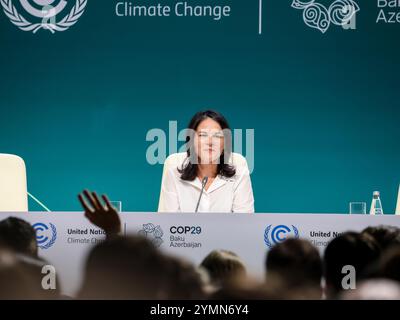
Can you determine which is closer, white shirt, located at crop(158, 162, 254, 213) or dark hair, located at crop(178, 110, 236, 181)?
white shirt, located at crop(158, 162, 254, 213)

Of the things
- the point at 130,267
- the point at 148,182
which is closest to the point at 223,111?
the point at 148,182

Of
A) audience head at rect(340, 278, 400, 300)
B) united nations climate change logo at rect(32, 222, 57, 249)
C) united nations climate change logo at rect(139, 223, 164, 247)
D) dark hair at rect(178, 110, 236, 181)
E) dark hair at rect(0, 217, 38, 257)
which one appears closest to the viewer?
audience head at rect(340, 278, 400, 300)

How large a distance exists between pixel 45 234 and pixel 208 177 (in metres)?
1.29

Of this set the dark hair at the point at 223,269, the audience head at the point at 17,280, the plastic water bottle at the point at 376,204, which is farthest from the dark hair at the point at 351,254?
the plastic water bottle at the point at 376,204

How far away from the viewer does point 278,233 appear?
2719mm

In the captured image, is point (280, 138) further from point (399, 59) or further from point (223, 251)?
point (223, 251)

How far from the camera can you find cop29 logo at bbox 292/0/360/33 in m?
3.94

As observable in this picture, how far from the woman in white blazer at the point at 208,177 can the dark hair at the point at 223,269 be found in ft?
3.98

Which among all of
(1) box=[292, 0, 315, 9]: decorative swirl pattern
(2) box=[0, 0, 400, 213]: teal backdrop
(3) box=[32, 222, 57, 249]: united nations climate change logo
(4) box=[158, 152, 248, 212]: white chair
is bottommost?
(3) box=[32, 222, 57, 249]: united nations climate change logo

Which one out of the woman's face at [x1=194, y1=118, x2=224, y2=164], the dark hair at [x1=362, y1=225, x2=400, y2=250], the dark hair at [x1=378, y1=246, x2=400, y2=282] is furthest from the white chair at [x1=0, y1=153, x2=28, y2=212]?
the dark hair at [x1=378, y1=246, x2=400, y2=282]

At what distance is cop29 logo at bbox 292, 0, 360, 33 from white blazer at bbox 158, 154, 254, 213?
1140 mm

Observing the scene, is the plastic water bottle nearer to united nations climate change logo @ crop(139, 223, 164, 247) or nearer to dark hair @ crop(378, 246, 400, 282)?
united nations climate change logo @ crop(139, 223, 164, 247)

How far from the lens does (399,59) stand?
13.8 ft

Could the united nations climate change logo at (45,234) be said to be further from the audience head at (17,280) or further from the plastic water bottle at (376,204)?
the plastic water bottle at (376,204)
